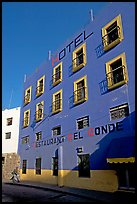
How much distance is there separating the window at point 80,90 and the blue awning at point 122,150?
516 centimetres

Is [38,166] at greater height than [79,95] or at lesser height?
lesser

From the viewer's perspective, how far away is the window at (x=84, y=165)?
15008 millimetres

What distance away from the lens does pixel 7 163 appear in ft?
89.8

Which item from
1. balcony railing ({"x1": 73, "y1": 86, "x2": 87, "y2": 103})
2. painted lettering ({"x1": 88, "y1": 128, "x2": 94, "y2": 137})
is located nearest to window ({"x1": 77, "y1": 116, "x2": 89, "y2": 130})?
painted lettering ({"x1": 88, "y1": 128, "x2": 94, "y2": 137})

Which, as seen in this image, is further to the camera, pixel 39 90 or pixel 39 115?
pixel 39 90

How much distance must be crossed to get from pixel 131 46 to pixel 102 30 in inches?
144

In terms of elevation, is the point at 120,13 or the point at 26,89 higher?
the point at 120,13

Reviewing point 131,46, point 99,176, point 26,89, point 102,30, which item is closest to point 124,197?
point 99,176

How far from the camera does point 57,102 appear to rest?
2000cm

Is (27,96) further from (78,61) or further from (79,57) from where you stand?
(79,57)

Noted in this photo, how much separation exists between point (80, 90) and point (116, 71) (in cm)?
397

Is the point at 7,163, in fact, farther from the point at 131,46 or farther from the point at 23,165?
the point at 131,46

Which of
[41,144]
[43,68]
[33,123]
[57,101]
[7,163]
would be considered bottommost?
[7,163]

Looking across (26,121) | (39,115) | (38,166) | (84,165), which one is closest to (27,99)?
(26,121)
